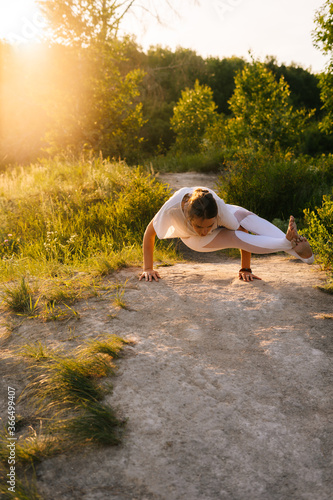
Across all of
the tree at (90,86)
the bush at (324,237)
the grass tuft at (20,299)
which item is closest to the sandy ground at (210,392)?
the grass tuft at (20,299)

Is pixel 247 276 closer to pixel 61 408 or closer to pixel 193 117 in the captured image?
pixel 61 408

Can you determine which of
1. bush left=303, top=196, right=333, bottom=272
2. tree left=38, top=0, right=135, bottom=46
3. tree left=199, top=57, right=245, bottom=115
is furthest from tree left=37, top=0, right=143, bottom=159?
tree left=199, top=57, right=245, bottom=115

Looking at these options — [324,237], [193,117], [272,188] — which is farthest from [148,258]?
→ [193,117]

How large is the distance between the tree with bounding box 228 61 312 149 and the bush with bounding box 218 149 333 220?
384 cm

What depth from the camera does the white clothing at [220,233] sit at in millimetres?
3492

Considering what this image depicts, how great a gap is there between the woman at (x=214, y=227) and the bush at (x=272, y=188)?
10.9ft

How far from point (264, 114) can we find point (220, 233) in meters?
9.50

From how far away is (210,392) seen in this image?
2406mm

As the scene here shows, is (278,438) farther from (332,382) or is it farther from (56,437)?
(56,437)

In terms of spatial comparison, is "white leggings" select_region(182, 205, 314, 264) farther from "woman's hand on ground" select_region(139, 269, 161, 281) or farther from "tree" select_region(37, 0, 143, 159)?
"tree" select_region(37, 0, 143, 159)

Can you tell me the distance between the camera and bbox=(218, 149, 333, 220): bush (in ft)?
23.2

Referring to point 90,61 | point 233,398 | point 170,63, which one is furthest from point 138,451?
point 170,63

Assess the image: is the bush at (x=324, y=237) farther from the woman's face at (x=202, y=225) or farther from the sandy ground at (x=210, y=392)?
the woman's face at (x=202, y=225)

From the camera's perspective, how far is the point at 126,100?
36.1ft
